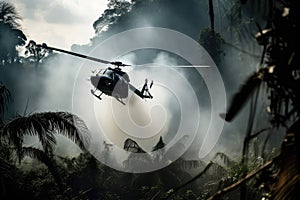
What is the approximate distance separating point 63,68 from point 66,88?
4259 mm

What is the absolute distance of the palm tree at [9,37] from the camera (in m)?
42.4

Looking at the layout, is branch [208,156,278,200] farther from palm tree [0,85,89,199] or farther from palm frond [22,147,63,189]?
palm frond [22,147,63,189]

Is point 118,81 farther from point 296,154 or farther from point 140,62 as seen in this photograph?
point 140,62

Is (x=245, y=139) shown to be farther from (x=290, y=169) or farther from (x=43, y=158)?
(x=43, y=158)

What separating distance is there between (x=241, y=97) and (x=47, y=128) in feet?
23.7

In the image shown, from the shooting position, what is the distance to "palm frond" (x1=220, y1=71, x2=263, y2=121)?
1945 mm

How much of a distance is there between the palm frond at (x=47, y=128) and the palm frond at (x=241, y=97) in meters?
6.91

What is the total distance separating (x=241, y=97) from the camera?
198cm

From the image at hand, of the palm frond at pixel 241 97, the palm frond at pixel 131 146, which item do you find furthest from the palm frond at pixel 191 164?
the palm frond at pixel 241 97

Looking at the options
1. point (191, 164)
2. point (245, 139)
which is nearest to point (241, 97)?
point (245, 139)

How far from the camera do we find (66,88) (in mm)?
58281

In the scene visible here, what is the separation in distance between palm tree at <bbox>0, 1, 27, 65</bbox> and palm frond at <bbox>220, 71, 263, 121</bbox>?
4042 cm

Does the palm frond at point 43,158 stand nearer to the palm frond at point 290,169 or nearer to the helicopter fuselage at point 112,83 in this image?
the palm frond at point 290,169

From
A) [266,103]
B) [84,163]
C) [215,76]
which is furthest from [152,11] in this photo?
[266,103]
